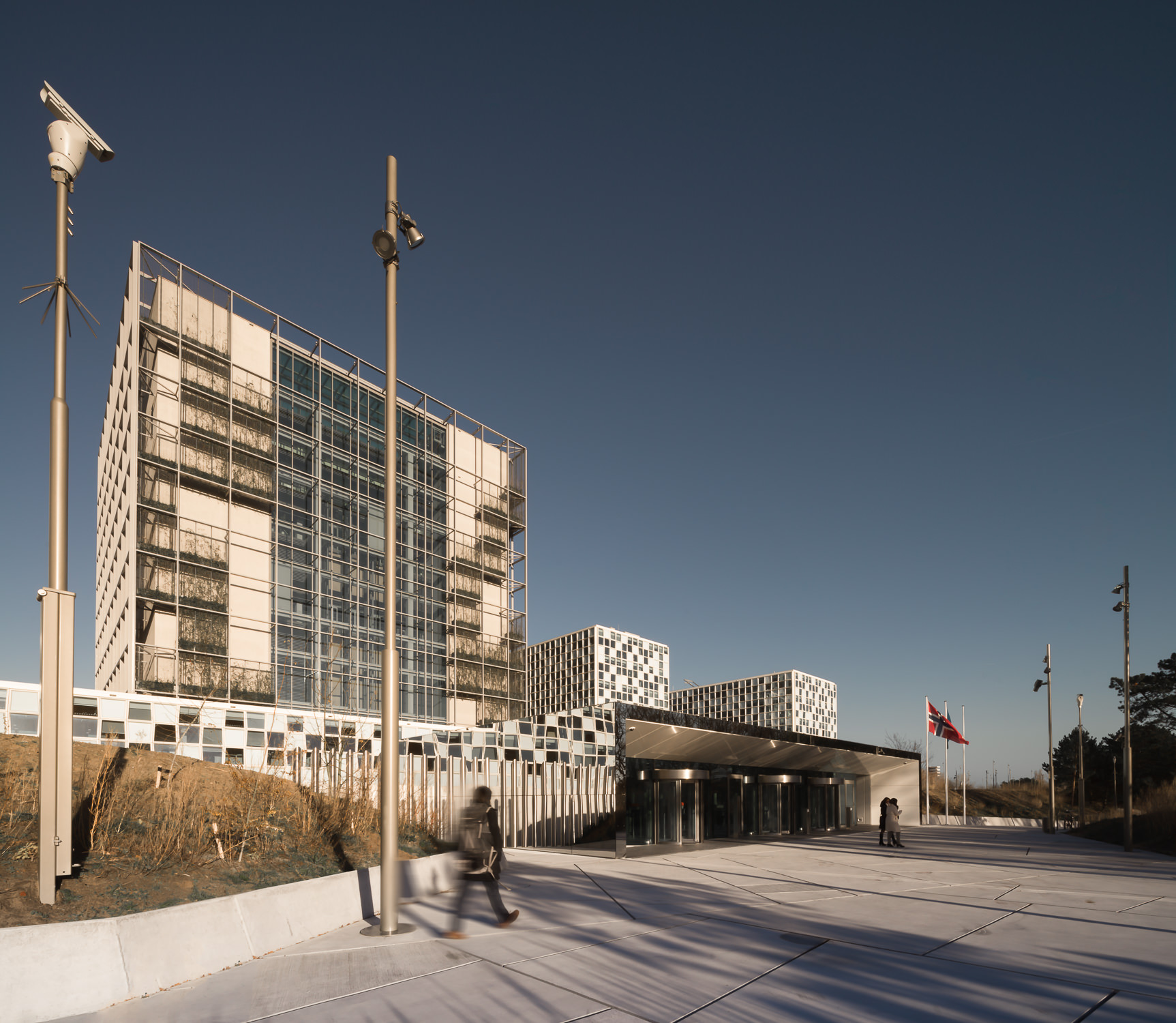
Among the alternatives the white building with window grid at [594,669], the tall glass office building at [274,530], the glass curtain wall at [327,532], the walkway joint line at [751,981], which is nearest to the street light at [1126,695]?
the walkway joint line at [751,981]

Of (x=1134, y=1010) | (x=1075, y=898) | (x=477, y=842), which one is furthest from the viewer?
(x=1075, y=898)

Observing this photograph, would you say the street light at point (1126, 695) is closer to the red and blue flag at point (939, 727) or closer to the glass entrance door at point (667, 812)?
the glass entrance door at point (667, 812)

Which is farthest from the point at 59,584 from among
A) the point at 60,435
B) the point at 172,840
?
the point at 172,840

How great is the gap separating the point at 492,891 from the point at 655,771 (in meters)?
13.6

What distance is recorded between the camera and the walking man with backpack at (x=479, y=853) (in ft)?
29.9

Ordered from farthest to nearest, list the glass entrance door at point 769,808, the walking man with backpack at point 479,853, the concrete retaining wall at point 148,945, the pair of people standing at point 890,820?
the glass entrance door at point 769,808 → the pair of people standing at point 890,820 → the walking man with backpack at point 479,853 → the concrete retaining wall at point 148,945

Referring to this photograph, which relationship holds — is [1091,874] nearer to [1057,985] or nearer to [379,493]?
[1057,985]

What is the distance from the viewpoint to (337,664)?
4806 centimetres

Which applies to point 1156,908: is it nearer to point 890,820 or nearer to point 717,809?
point 890,820

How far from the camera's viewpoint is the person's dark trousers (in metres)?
9.12

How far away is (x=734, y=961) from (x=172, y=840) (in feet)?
20.0

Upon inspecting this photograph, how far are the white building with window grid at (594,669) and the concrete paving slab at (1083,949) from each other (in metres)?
129

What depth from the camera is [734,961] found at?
26.2 feet

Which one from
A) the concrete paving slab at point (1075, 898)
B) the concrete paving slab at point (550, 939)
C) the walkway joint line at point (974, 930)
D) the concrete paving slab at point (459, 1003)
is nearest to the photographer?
the concrete paving slab at point (459, 1003)
